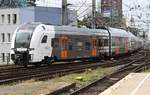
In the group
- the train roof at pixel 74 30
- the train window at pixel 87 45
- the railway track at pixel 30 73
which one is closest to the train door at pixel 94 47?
the train roof at pixel 74 30

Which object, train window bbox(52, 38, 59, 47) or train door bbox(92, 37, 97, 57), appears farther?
train door bbox(92, 37, 97, 57)

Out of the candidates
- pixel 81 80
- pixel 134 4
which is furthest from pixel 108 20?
pixel 81 80

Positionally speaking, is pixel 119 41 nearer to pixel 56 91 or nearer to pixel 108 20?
pixel 108 20

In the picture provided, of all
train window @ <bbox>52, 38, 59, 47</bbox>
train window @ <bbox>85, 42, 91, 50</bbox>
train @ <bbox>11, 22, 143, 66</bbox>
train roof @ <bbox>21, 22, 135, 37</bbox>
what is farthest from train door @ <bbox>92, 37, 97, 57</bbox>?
train window @ <bbox>52, 38, 59, 47</bbox>

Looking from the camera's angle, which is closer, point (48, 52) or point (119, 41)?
point (48, 52)

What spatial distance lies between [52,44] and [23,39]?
2.62 m

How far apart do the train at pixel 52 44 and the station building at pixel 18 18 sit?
24.5m

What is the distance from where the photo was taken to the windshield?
33.1 metres

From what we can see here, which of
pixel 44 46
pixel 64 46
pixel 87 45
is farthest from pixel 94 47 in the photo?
pixel 44 46

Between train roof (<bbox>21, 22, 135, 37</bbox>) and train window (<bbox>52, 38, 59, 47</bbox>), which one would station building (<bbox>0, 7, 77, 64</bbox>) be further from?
train window (<bbox>52, 38, 59, 47</bbox>)

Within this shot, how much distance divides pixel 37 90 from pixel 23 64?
1660 cm

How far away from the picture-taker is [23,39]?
109 ft

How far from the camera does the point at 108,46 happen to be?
50.1 m

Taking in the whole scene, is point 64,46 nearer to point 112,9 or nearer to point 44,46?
point 44,46
